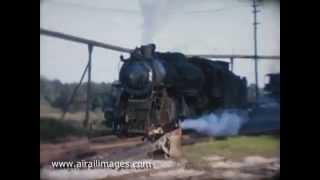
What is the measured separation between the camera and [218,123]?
3598mm

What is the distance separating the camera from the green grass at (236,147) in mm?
3570

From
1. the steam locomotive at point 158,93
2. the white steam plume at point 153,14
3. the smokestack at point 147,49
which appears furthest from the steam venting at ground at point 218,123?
the white steam plume at point 153,14

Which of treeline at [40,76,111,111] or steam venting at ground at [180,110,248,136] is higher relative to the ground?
treeline at [40,76,111,111]

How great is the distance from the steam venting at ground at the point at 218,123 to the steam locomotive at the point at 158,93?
4 cm

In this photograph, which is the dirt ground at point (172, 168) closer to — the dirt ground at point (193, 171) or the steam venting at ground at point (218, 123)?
the dirt ground at point (193, 171)

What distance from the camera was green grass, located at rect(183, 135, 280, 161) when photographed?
141 inches

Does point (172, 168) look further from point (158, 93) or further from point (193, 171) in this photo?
point (158, 93)

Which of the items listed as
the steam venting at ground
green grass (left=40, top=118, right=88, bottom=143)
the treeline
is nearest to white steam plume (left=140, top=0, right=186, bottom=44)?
the treeline

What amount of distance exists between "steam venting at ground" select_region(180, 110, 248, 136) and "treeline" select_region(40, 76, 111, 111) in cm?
50

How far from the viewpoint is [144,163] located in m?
3.54

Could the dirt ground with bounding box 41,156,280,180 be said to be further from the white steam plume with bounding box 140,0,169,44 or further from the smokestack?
the white steam plume with bounding box 140,0,169,44

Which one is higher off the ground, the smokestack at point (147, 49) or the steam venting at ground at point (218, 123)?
the smokestack at point (147, 49)

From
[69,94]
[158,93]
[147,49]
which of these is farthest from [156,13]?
[69,94]
